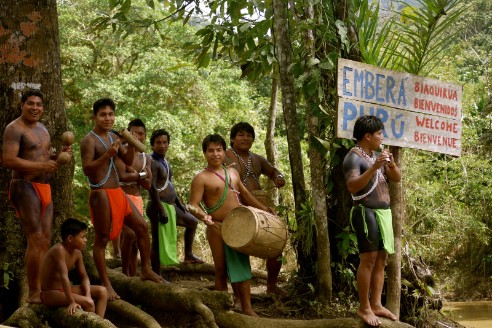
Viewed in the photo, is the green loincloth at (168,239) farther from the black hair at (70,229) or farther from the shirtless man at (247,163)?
the black hair at (70,229)

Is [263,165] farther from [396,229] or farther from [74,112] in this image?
[74,112]

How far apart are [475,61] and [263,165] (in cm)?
1620

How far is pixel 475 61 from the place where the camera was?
69.3 ft

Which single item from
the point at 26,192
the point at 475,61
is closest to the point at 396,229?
the point at 26,192

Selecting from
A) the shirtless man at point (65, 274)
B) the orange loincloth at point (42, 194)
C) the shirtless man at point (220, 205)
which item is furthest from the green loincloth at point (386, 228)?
the orange loincloth at point (42, 194)

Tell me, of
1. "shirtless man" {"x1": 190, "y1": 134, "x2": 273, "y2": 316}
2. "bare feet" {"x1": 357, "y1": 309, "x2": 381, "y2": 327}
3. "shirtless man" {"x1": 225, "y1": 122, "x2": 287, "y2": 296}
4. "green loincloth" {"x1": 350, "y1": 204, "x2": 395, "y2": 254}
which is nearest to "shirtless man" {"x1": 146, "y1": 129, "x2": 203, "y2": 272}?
"shirtless man" {"x1": 225, "y1": 122, "x2": 287, "y2": 296}

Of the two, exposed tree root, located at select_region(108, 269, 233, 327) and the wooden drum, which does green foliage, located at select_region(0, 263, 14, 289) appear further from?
the wooden drum

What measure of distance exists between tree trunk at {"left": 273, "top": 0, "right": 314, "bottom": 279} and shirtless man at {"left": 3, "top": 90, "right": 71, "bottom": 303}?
226 cm

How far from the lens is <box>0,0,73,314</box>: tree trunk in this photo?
593 centimetres

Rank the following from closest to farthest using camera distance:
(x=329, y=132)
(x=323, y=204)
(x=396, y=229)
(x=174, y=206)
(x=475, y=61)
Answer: (x=396, y=229) → (x=323, y=204) → (x=329, y=132) → (x=174, y=206) → (x=475, y=61)

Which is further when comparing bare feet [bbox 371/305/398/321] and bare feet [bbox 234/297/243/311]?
bare feet [bbox 234/297/243/311]

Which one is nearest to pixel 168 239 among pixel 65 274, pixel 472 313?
pixel 65 274

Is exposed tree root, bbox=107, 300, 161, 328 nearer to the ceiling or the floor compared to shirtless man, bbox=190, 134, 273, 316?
nearer to the floor

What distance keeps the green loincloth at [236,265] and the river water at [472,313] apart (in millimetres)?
3782
